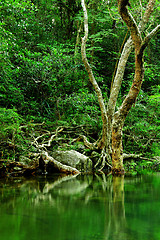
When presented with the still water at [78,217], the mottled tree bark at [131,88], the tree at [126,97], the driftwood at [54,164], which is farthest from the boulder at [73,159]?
the still water at [78,217]

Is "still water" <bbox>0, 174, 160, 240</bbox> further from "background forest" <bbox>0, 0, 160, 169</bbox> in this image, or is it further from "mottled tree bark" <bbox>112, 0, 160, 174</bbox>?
"background forest" <bbox>0, 0, 160, 169</bbox>

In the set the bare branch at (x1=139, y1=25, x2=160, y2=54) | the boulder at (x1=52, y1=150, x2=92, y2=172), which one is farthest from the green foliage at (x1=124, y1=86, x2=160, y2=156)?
the bare branch at (x1=139, y1=25, x2=160, y2=54)

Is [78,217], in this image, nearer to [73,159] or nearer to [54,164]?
[54,164]

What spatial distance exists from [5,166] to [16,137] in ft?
2.64

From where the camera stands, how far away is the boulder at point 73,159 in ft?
21.9

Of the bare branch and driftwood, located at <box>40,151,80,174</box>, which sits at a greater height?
the bare branch

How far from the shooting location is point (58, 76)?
958 centimetres

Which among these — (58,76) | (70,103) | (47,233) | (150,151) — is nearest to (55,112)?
(70,103)

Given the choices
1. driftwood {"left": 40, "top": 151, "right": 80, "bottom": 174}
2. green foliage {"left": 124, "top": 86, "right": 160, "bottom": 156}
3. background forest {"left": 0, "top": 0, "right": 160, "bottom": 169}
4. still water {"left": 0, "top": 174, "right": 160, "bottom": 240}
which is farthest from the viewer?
green foliage {"left": 124, "top": 86, "right": 160, "bottom": 156}

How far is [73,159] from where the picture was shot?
6703 millimetres

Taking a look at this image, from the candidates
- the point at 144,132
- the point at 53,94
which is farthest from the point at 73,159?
the point at 53,94

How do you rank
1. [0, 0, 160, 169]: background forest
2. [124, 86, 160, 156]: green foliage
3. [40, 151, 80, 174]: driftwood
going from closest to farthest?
1. [40, 151, 80, 174]: driftwood
2. [0, 0, 160, 169]: background forest
3. [124, 86, 160, 156]: green foliage

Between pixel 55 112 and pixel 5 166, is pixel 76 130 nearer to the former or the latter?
pixel 55 112

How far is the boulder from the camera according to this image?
6672 millimetres
